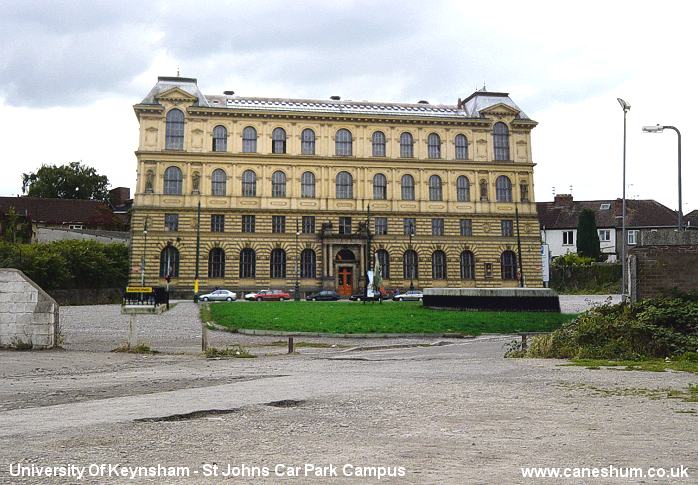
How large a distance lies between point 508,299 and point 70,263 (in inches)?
1454

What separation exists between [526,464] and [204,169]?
201 ft

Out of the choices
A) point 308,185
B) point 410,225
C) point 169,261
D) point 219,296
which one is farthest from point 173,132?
point 410,225

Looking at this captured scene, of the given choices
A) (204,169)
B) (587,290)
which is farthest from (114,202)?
(587,290)

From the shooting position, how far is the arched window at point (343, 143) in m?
66.7

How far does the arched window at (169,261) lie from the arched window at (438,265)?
24.0 m

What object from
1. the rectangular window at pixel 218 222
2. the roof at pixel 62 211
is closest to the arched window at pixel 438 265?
the rectangular window at pixel 218 222

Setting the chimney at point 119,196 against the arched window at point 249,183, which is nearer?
the arched window at point 249,183

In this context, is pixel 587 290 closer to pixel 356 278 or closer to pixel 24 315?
pixel 356 278

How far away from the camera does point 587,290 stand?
65.6 metres

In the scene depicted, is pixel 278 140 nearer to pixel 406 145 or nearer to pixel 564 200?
pixel 406 145

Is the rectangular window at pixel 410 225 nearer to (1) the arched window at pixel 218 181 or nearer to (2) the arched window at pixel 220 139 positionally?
(1) the arched window at pixel 218 181

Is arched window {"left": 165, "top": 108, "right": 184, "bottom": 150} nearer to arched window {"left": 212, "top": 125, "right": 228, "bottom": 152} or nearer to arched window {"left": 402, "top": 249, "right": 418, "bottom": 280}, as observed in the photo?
arched window {"left": 212, "top": 125, "right": 228, "bottom": 152}

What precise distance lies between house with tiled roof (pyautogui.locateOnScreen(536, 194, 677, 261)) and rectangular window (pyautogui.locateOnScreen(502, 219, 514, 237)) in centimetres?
1290

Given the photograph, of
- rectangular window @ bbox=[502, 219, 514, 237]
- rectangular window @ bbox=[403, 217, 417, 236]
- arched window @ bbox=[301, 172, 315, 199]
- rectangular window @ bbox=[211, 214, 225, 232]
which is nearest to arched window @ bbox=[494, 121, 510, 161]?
rectangular window @ bbox=[502, 219, 514, 237]
